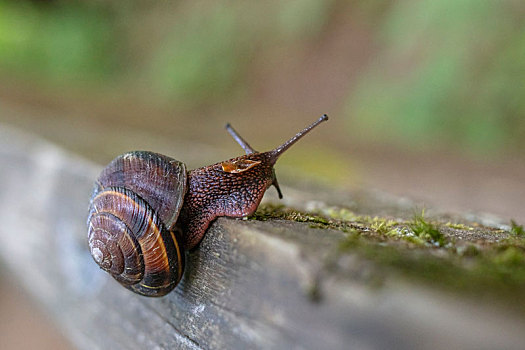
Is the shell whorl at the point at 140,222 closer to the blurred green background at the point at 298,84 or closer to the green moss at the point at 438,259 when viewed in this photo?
the green moss at the point at 438,259

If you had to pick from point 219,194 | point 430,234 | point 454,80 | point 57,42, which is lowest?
point 219,194

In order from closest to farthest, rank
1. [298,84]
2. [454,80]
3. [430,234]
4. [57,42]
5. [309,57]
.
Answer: [430,234] → [454,80] → [298,84] → [309,57] → [57,42]

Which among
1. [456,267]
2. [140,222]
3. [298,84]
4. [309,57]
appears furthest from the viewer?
[309,57]

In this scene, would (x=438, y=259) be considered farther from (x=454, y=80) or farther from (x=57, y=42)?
(x=57, y=42)

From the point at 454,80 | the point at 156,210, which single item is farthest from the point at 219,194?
the point at 454,80

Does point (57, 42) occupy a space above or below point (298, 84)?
below

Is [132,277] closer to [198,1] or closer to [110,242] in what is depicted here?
[110,242]
